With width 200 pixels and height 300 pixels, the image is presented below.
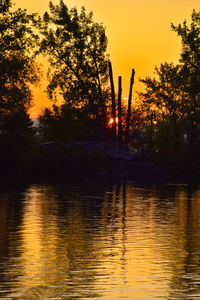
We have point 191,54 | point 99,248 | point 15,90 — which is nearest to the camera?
point 99,248

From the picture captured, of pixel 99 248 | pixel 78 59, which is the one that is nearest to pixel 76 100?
pixel 78 59

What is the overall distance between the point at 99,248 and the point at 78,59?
59.8 metres

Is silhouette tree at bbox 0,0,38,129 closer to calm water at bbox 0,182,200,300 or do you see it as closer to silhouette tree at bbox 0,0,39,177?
silhouette tree at bbox 0,0,39,177

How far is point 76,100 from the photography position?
79.4 m

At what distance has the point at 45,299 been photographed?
1366 cm

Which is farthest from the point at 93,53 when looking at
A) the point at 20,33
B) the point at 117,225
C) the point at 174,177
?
the point at 117,225

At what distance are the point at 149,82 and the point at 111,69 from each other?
29.8 metres

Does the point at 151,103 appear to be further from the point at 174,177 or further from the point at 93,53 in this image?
the point at 174,177

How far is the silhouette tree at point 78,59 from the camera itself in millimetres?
78812

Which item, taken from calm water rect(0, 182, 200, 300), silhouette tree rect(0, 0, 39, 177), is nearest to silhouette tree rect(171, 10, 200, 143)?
silhouette tree rect(0, 0, 39, 177)

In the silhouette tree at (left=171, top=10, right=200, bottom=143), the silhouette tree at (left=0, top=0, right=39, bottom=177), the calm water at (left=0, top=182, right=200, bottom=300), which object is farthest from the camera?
the silhouette tree at (left=171, top=10, right=200, bottom=143)

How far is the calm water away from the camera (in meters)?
14.8

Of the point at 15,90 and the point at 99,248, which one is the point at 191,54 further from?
the point at 99,248

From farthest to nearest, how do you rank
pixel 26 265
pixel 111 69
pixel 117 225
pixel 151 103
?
pixel 151 103 → pixel 111 69 → pixel 117 225 → pixel 26 265
